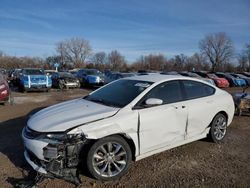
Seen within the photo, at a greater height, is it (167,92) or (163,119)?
(167,92)

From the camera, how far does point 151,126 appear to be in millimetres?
4410

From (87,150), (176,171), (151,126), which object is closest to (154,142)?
(151,126)

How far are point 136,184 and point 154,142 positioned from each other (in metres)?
0.85

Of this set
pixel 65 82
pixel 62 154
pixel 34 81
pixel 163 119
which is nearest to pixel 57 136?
pixel 62 154

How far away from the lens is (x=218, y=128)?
5.84 metres

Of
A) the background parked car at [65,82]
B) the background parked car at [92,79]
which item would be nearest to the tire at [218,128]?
the background parked car at [65,82]

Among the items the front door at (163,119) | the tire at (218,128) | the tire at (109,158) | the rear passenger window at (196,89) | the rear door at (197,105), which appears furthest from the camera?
the tire at (218,128)

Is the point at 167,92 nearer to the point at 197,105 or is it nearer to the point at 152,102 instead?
the point at 152,102

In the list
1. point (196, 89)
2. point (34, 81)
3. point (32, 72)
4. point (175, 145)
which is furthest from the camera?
point (32, 72)

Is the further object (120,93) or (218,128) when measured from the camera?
(218,128)

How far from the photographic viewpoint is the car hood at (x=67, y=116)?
3879 mm

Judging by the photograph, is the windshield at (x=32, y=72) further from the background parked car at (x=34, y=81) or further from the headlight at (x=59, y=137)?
the headlight at (x=59, y=137)

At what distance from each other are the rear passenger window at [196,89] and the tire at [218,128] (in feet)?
1.92

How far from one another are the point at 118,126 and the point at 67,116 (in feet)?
2.74
